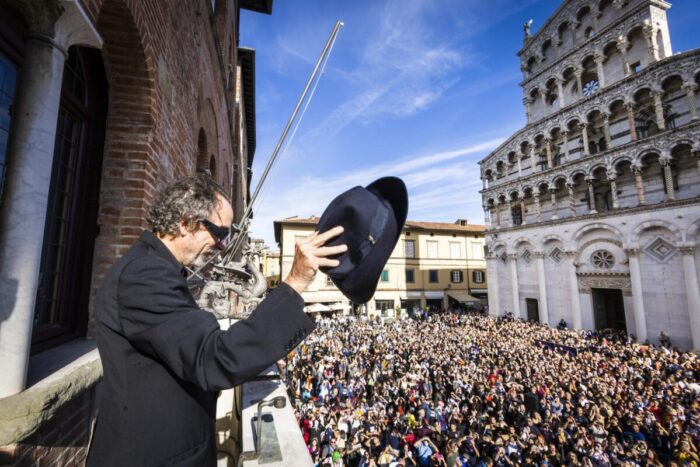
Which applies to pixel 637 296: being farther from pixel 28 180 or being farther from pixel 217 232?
pixel 28 180

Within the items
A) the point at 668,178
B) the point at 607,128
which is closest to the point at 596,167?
the point at 607,128

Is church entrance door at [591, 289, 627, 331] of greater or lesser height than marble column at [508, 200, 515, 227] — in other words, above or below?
below

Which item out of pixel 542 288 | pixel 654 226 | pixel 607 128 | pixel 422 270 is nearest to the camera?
pixel 654 226

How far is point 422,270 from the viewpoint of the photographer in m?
36.5

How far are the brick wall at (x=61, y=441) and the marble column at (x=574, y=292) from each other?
90.7ft

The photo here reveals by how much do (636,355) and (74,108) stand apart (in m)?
21.4

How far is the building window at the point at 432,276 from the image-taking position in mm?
36688

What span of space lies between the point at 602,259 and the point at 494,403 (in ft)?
58.2

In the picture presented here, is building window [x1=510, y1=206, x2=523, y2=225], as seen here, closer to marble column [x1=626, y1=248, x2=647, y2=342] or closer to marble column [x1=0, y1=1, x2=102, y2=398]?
marble column [x1=626, y1=248, x2=647, y2=342]

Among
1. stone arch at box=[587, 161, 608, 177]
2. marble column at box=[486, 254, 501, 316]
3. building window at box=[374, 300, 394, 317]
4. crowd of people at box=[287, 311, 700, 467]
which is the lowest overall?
crowd of people at box=[287, 311, 700, 467]

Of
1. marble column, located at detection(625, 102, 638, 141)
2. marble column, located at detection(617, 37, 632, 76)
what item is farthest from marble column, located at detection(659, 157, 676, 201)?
marble column, located at detection(617, 37, 632, 76)

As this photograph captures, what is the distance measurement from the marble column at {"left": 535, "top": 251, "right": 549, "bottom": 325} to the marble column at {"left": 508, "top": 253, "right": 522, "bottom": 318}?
192cm

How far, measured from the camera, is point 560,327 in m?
23.5

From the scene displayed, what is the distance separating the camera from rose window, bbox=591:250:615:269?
22.2m
